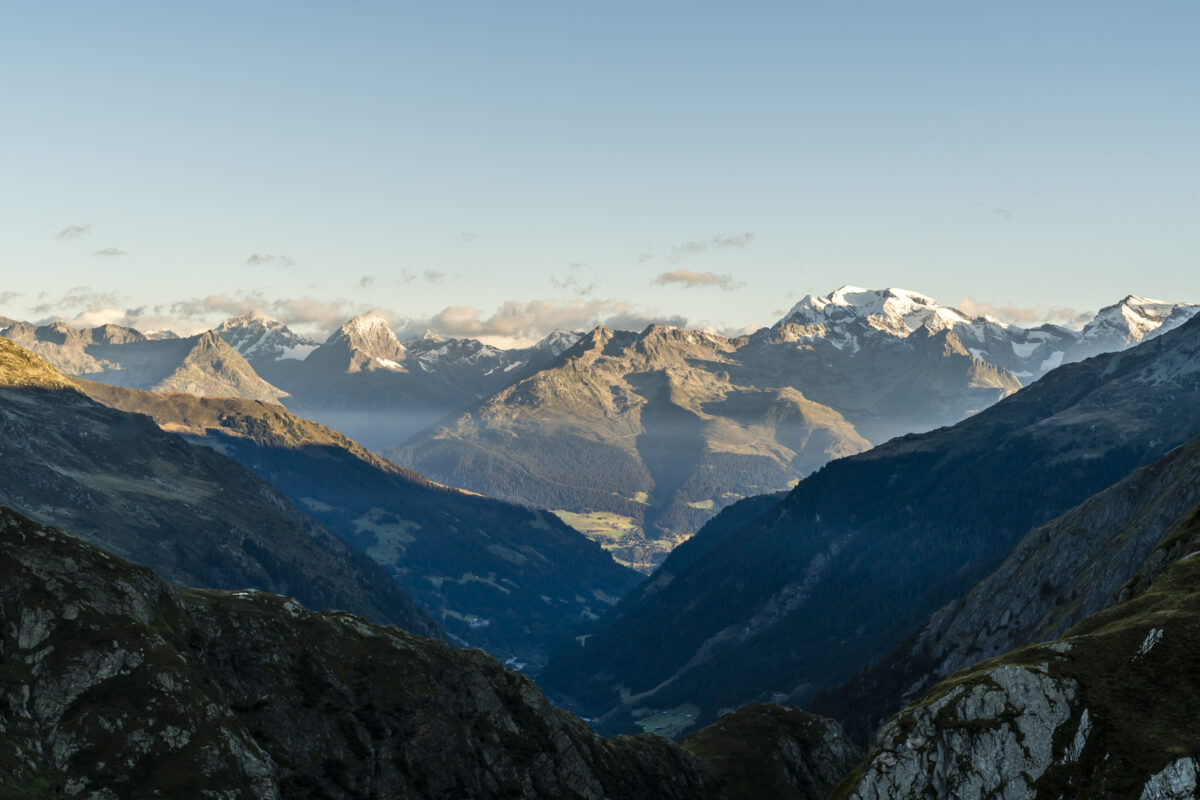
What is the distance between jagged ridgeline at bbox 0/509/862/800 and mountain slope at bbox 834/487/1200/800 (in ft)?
212

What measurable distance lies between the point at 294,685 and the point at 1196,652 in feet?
367

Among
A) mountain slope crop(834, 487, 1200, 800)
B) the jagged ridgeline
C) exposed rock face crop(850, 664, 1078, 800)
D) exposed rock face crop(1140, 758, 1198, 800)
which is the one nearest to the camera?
exposed rock face crop(1140, 758, 1198, 800)

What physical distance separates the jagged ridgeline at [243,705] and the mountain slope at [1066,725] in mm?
64546

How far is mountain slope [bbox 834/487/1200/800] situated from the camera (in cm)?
9075

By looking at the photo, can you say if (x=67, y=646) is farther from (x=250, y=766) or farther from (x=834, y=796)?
(x=834, y=796)

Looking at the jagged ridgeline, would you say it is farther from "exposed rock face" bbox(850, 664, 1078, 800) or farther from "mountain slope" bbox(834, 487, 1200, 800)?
"exposed rock face" bbox(850, 664, 1078, 800)

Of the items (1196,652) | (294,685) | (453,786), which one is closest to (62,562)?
(294,685)

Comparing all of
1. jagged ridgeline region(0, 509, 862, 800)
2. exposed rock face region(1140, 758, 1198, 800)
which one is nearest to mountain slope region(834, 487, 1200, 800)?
exposed rock face region(1140, 758, 1198, 800)

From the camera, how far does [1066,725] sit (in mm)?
96875

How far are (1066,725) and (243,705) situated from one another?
3954 inches

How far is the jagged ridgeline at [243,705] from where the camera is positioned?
375 ft

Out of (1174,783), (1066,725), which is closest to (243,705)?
(1066,725)

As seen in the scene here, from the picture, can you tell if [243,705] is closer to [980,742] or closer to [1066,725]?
[980,742]

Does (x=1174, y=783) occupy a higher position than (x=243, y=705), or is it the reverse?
(x=1174, y=783)
